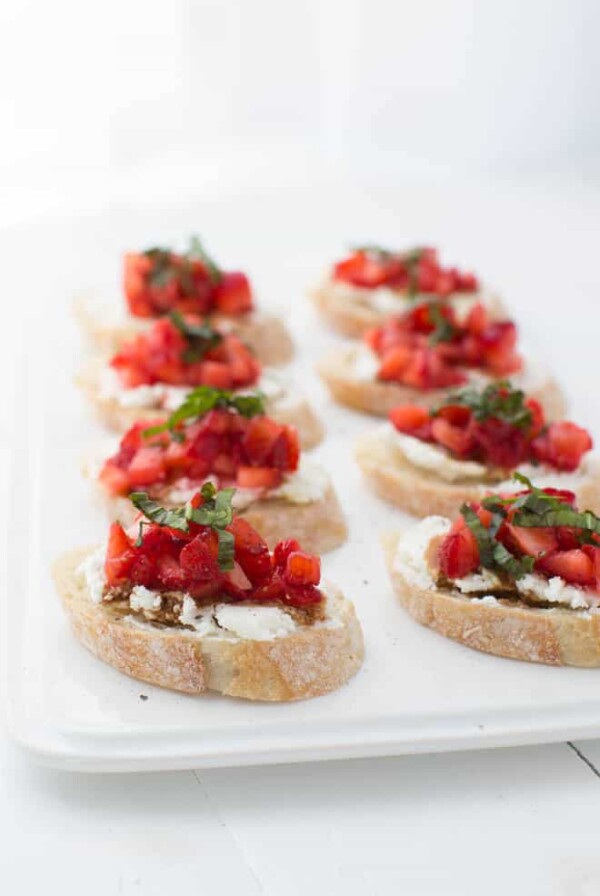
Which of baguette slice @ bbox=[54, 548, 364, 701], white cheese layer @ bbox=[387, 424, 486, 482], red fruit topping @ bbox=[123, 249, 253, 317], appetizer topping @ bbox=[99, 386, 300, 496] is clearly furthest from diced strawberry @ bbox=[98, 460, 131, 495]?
red fruit topping @ bbox=[123, 249, 253, 317]

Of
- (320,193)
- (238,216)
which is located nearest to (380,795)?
(238,216)

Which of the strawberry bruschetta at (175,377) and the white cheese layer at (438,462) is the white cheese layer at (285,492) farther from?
the strawberry bruschetta at (175,377)

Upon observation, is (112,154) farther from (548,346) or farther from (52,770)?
(52,770)

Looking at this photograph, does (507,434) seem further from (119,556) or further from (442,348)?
(119,556)

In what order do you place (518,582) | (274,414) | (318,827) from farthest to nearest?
(274,414)
(518,582)
(318,827)

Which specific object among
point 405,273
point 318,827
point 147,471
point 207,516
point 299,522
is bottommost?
point 318,827

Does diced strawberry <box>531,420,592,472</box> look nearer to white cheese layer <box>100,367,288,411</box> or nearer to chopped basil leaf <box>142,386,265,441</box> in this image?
chopped basil leaf <box>142,386,265,441</box>

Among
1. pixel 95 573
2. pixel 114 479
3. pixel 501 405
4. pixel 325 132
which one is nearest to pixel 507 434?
pixel 501 405
